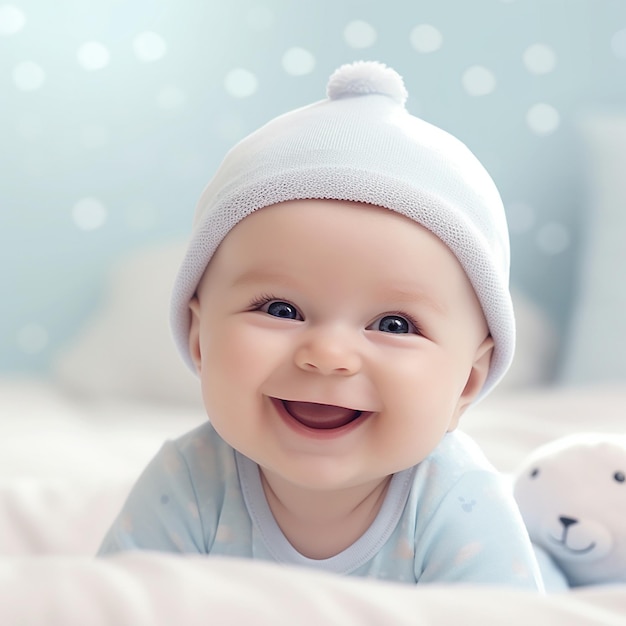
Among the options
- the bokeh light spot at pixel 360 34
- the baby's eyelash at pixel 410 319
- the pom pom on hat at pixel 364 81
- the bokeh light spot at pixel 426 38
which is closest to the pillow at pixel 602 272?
the bokeh light spot at pixel 426 38

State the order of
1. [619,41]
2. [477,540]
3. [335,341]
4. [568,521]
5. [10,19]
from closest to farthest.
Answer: [335,341], [477,540], [568,521], [10,19], [619,41]

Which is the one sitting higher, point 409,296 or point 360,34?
point 360,34

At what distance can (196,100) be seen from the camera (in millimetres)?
2148

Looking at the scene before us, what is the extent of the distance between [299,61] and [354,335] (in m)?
1.38

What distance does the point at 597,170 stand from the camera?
6.97ft

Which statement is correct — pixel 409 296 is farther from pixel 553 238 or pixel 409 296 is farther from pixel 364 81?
pixel 553 238

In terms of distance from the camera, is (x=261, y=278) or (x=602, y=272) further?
(x=602, y=272)

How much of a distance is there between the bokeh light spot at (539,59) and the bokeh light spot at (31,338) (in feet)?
4.06

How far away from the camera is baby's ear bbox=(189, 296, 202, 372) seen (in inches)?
41.0

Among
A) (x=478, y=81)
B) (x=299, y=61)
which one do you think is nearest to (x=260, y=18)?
(x=299, y=61)

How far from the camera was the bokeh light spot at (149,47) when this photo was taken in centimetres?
208

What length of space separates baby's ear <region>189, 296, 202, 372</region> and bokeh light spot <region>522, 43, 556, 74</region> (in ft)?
4.45

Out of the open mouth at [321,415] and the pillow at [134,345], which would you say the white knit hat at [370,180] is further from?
the pillow at [134,345]

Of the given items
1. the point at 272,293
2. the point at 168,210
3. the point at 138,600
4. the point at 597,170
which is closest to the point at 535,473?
the point at 272,293
